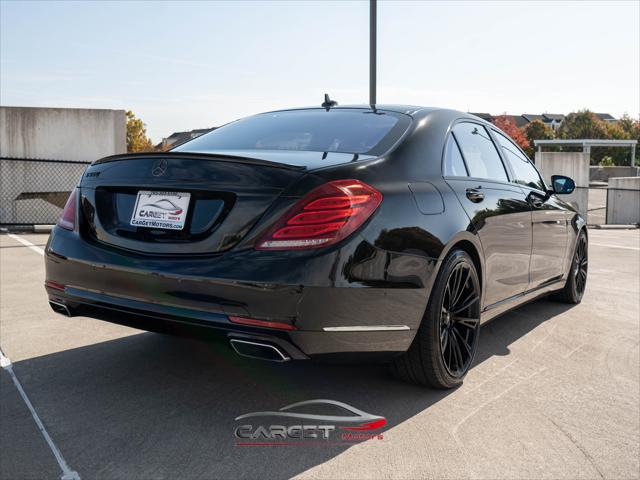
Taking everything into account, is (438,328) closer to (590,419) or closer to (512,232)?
(590,419)

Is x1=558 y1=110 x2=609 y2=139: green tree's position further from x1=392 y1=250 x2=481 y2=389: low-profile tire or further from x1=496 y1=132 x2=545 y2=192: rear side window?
x1=392 y1=250 x2=481 y2=389: low-profile tire

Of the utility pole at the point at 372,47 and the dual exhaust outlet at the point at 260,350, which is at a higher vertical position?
the utility pole at the point at 372,47

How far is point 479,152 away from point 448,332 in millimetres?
1291

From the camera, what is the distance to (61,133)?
14.3 m

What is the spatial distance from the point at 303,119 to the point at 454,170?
0.96m

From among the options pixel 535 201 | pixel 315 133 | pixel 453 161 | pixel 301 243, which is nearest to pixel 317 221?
pixel 301 243

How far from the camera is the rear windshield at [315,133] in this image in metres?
3.32

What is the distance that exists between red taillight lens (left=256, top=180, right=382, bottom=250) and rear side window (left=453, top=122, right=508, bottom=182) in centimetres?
137

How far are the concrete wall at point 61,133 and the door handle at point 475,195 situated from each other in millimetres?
12184

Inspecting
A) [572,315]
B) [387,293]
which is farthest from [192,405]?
[572,315]

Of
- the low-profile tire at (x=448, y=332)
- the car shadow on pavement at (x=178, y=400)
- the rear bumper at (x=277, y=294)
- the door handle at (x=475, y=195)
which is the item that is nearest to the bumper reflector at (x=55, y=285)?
the rear bumper at (x=277, y=294)

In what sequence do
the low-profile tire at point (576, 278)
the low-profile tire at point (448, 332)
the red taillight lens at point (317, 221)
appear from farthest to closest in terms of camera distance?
the low-profile tire at point (576, 278)
the low-profile tire at point (448, 332)
the red taillight lens at point (317, 221)
